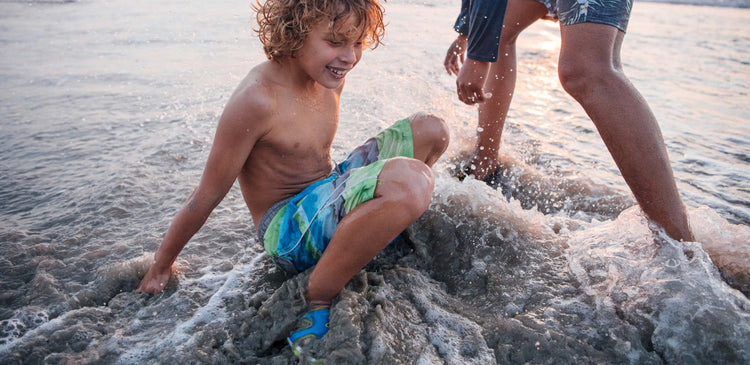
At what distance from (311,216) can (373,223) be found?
1.04 ft

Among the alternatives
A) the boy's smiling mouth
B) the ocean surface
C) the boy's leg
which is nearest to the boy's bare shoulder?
the boy's smiling mouth

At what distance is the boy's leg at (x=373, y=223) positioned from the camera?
162cm

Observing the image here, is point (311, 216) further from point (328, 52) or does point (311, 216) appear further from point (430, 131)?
point (430, 131)

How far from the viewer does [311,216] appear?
1827mm

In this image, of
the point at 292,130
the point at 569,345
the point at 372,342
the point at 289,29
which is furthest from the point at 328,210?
the point at 569,345

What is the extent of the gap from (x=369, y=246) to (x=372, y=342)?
31 cm

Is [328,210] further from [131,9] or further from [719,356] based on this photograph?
[131,9]

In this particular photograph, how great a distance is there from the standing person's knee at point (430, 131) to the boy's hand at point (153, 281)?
1.24 meters

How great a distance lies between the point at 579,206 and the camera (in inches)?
103

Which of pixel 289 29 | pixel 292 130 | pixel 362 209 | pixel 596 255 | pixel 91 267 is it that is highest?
pixel 289 29

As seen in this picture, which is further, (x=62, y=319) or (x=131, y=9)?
(x=131, y=9)

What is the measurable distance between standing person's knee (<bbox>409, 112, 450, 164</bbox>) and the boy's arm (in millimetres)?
788

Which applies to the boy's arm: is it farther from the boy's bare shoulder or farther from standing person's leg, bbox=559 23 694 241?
standing person's leg, bbox=559 23 694 241

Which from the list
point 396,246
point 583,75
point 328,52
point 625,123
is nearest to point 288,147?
point 328,52
